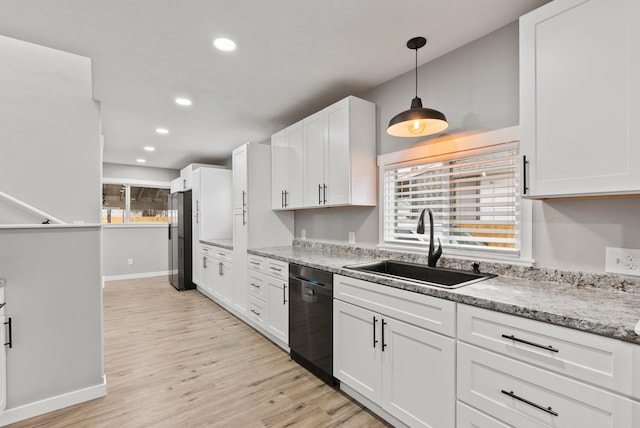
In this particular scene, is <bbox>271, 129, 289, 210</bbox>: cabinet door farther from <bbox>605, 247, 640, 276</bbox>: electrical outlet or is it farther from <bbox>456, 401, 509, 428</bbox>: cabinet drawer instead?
<bbox>605, 247, 640, 276</bbox>: electrical outlet

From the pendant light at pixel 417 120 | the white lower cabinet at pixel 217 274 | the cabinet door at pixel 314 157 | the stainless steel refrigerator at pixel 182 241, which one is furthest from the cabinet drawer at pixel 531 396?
the stainless steel refrigerator at pixel 182 241

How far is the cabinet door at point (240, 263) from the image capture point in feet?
11.7

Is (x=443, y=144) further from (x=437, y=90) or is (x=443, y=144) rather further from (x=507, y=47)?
(x=507, y=47)

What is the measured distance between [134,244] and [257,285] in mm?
4569

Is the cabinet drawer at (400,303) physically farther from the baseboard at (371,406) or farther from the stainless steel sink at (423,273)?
the baseboard at (371,406)

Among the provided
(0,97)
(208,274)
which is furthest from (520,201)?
(208,274)

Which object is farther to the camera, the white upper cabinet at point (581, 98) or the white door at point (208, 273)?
the white door at point (208, 273)

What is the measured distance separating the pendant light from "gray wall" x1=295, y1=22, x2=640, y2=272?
29 cm

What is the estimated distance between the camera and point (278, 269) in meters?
2.87

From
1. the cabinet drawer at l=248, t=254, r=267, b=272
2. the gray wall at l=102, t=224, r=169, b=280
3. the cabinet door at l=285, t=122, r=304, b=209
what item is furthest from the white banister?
the gray wall at l=102, t=224, r=169, b=280

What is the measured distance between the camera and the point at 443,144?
7.48 feet

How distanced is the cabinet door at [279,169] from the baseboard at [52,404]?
7.46ft

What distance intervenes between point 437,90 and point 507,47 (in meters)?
0.51

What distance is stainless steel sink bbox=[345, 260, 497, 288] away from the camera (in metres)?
1.99
